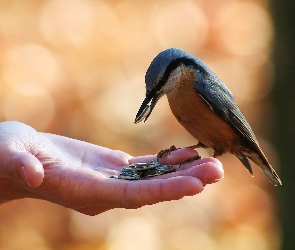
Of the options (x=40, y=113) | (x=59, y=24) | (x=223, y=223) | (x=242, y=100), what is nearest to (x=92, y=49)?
(x=59, y=24)

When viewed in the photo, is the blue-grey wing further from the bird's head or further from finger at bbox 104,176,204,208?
finger at bbox 104,176,204,208

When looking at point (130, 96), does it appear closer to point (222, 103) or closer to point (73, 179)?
point (222, 103)

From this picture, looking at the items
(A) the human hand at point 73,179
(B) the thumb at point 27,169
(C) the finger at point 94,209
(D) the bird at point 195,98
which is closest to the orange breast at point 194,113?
(D) the bird at point 195,98

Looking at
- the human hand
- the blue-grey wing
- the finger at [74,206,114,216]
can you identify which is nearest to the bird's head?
the blue-grey wing

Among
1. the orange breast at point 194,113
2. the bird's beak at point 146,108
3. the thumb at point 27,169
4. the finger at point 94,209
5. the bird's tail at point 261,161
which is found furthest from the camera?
the bird's tail at point 261,161

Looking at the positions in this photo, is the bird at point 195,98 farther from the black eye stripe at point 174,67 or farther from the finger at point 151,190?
the finger at point 151,190

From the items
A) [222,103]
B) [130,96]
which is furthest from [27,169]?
[130,96]

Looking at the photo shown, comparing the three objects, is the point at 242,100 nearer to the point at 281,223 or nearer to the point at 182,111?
the point at 281,223
